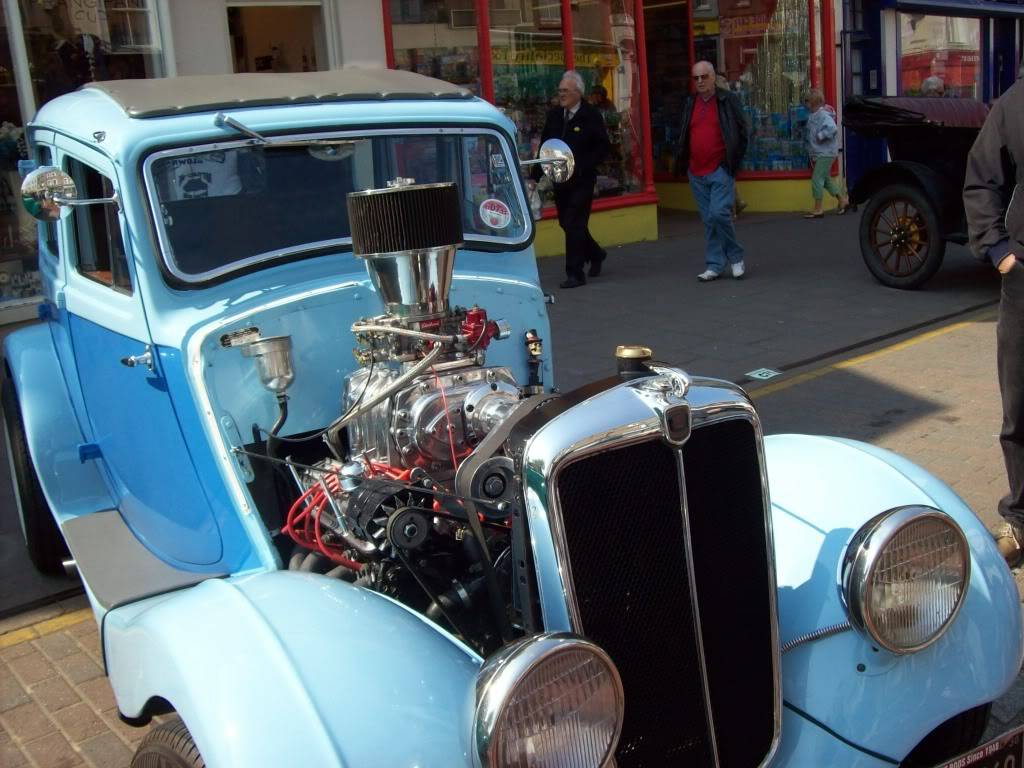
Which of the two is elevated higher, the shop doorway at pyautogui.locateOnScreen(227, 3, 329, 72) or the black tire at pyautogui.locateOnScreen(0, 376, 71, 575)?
the shop doorway at pyautogui.locateOnScreen(227, 3, 329, 72)

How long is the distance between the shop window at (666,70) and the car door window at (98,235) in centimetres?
1150

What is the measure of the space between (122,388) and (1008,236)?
10.4ft

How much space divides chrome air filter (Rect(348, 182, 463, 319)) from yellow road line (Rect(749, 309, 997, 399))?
3.68 m

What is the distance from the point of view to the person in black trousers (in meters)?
3.78

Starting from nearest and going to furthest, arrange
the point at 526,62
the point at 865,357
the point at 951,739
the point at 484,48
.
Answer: the point at 951,739
the point at 865,357
the point at 484,48
the point at 526,62

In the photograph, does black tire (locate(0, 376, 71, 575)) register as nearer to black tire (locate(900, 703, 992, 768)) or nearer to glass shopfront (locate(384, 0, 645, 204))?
black tire (locate(900, 703, 992, 768))

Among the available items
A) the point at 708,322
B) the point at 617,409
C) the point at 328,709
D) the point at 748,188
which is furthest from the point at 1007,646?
the point at 748,188

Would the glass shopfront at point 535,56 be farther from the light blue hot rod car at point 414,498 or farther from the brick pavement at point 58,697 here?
the brick pavement at point 58,697

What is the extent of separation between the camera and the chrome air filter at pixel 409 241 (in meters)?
2.70

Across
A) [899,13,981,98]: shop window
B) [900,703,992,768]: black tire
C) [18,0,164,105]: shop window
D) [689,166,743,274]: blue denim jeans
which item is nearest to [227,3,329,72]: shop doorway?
[18,0,164,105]: shop window

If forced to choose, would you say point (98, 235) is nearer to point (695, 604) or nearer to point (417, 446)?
point (417, 446)

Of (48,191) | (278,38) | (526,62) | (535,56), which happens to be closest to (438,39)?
(526,62)

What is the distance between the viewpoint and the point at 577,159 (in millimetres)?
9555

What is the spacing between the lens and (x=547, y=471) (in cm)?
203
